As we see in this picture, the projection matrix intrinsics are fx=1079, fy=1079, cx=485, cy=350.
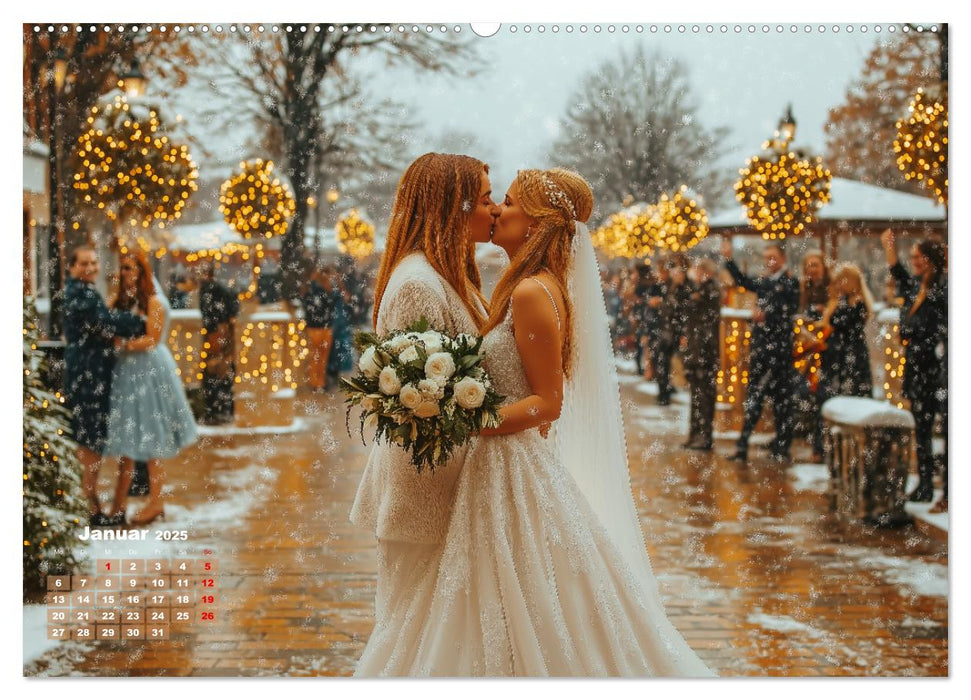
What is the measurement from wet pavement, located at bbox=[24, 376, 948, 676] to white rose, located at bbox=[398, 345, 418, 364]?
1241 mm

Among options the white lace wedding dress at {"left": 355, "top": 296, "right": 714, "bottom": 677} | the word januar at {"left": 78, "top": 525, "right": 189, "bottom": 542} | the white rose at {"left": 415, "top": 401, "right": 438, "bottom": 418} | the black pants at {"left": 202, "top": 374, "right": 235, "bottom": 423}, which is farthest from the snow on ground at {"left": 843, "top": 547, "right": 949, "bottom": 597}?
the word januar at {"left": 78, "top": 525, "right": 189, "bottom": 542}

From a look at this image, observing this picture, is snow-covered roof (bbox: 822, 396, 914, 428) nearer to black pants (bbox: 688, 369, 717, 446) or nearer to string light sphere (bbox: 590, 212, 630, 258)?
black pants (bbox: 688, 369, 717, 446)

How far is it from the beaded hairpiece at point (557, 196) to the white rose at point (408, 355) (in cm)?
67

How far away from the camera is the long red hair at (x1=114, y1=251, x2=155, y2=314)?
4.01 metres

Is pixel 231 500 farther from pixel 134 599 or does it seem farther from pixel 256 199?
pixel 256 199

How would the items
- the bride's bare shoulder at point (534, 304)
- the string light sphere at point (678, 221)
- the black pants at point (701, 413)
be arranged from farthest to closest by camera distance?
the black pants at point (701, 413) < the string light sphere at point (678, 221) < the bride's bare shoulder at point (534, 304)

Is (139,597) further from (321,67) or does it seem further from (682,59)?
(682,59)

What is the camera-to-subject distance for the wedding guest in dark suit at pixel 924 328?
4014 millimetres

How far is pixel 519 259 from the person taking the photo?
316 centimetres

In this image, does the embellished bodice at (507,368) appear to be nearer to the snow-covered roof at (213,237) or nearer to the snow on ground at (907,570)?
the snow-covered roof at (213,237)

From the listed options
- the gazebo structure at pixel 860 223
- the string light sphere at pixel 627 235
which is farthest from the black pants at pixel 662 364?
the gazebo structure at pixel 860 223

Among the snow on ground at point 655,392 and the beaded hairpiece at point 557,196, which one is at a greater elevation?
the beaded hairpiece at point 557,196

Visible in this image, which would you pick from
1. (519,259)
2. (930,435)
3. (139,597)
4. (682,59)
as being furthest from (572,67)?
(139,597)

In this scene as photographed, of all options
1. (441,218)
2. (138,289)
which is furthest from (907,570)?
(138,289)
